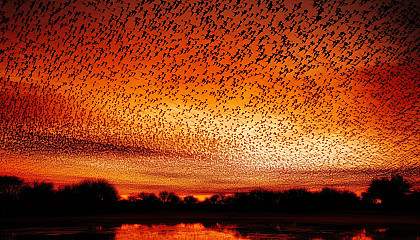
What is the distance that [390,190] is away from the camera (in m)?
102

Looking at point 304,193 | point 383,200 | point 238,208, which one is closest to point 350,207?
point 383,200

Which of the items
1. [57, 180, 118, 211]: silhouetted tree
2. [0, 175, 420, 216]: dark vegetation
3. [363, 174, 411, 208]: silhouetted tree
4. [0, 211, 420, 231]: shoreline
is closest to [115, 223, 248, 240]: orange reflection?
[0, 211, 420, 231]: shoreline

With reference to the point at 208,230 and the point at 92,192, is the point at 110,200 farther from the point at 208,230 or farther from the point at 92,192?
the point at 208,230

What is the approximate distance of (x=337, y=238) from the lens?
93.4 ft

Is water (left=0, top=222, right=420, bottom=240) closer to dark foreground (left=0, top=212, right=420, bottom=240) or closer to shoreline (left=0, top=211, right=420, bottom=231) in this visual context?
dark foreground (left=0, top=212, right=420, bottom=240)

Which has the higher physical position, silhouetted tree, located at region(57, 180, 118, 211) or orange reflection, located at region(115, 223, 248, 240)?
silhouetted tree, located at region(57, 180, 118, 211)

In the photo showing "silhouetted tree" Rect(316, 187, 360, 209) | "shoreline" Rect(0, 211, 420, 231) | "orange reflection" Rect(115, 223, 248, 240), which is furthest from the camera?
"silhouetted tree" Rect(316, 187, 360, 209)

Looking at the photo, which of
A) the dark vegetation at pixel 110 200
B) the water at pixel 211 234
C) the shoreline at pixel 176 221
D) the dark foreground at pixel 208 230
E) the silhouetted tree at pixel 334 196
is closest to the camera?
the water at pixel 211 234

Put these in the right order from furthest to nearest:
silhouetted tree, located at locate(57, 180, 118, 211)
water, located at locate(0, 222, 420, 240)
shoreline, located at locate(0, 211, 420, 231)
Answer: silhouetted tree, located at locate(57, 180, 118, 211) < shoreline, located at locate(0, 211, 420, 231) < water, located at locate(0, 222, 420, 240)

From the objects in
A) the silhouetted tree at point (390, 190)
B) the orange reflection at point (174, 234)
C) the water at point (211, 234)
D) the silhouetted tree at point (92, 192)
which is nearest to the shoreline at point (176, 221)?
the water at point (211, 234)

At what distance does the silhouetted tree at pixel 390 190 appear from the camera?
327 feet

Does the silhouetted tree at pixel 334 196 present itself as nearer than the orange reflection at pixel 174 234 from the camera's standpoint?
No

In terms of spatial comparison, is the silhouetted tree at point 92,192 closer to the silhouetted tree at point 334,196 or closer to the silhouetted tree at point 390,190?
the silhouetted tree at point 334,196

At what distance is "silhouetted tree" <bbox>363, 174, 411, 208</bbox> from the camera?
99.6m
